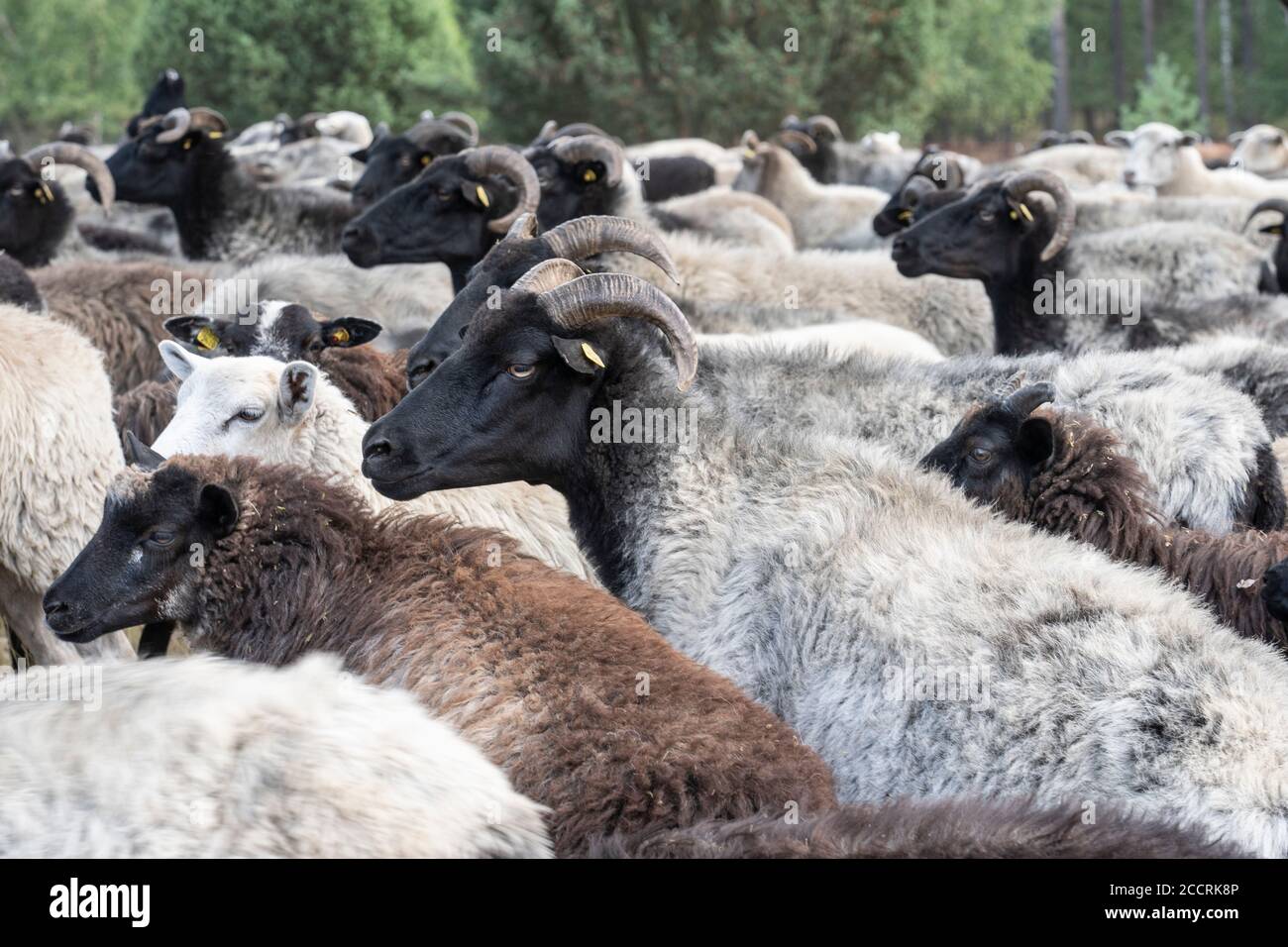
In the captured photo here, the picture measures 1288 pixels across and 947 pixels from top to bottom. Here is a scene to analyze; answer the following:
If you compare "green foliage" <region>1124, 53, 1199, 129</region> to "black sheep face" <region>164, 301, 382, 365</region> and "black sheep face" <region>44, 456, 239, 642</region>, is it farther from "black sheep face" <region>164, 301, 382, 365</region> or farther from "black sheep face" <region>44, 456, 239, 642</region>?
"black sheep face" <region>44, 456, 239, 642</region>

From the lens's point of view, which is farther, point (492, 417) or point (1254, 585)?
point (492, 417)

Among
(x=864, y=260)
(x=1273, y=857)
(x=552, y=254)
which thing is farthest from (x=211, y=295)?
(x=1273, y=857)

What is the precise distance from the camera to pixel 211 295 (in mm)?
8055

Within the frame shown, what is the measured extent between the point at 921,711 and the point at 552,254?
8.86 ft

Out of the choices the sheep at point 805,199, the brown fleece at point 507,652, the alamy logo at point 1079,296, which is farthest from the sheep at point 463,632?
the sheep at point 805,199

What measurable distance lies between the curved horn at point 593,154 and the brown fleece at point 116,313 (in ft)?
7.69

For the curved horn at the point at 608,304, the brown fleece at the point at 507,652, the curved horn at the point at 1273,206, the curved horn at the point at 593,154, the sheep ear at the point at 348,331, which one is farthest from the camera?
the curved horn at the point at 1273,206

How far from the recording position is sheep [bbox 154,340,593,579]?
5.04 meters

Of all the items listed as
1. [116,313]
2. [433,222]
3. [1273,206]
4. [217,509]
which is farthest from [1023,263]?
[217,509]

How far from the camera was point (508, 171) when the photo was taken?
818 centimetres

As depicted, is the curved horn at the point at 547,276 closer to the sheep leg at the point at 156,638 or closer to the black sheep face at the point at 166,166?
the sheep leg at the point at 156,638

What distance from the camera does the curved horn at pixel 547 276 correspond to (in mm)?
4691
